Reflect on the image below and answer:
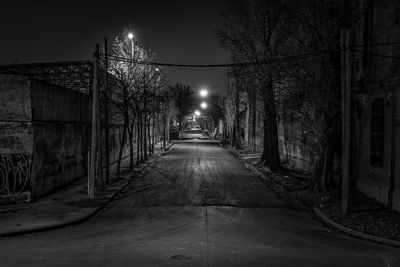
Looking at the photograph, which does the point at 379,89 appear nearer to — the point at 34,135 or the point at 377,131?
the point at 377,131

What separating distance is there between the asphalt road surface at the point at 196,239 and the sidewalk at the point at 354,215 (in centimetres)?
41

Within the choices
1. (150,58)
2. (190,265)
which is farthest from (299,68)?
(150,58)

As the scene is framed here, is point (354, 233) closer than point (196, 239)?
No

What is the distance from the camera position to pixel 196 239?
9.13 metres

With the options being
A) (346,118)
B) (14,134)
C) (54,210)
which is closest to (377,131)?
(346,118)

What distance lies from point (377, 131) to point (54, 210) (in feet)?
35.3

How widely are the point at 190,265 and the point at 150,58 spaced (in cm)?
2275

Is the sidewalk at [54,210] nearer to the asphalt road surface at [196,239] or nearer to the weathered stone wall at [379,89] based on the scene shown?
the asphalt road surface at [196,239]

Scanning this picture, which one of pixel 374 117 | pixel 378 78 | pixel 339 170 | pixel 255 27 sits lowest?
pixel 339 170

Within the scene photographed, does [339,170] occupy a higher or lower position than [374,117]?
lower

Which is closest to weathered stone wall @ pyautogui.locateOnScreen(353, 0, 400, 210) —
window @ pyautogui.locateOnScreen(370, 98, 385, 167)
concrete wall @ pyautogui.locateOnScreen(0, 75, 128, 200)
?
window @ pyautogui.locateOnScreen(370, 98, 385, 167)

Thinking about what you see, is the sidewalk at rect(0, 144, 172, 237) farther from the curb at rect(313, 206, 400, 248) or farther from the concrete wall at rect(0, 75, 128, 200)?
the curb at rect(313, 206, 400, 248)

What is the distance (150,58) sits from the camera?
28.4 m

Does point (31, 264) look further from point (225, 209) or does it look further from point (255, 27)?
point (255, 27)
